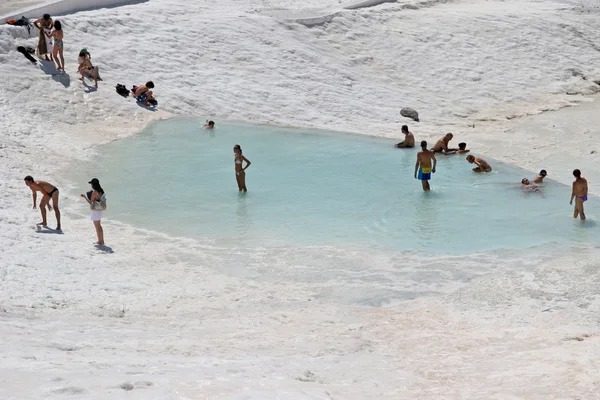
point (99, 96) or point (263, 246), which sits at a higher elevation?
point (99, 96)

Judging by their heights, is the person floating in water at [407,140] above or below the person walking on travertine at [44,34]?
below

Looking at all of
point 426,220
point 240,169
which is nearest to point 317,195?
point 240,169

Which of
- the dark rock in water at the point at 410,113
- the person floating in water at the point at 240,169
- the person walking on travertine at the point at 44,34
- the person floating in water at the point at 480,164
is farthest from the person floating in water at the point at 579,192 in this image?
the person walking on travertine at the point at 44,34

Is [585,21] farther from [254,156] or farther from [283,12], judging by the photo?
[254,156]

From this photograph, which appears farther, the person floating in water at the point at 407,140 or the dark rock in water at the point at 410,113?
the dark rock in water at the point at 410,113

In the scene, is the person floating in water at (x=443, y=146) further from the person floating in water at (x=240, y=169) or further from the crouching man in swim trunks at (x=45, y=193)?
the crouching man in swim trunks at (x=45, y=193)

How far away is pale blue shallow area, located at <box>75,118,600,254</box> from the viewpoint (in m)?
16.6

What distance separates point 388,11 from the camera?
3297 centimetres

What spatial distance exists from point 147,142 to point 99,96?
2.46 meters

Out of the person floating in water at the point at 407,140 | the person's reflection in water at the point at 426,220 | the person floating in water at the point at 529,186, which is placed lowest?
the person's reflection in water at the point at 426,220

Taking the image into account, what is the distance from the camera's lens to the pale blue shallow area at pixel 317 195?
16.6 m

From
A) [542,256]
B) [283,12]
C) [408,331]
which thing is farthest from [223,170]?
[283,12]

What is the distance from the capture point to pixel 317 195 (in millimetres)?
19172

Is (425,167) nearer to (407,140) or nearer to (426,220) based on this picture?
(426,220)
